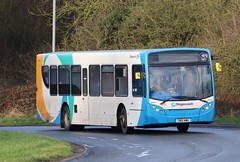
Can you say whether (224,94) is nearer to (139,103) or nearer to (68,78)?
(68,78)

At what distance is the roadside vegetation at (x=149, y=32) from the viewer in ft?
132

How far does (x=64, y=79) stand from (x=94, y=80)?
223cm

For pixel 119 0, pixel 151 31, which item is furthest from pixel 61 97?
pixel 119 0

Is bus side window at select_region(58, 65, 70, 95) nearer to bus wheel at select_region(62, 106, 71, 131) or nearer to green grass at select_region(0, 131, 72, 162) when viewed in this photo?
bus wheel at select_region(62, 106, 71, 131)

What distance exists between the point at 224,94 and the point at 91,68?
1175 centimetres

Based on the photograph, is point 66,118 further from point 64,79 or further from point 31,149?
point 31,149

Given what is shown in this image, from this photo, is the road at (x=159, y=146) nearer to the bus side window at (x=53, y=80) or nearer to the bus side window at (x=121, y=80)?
the bus side window at (x=121, y=80)

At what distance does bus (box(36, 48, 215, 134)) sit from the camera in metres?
27.1

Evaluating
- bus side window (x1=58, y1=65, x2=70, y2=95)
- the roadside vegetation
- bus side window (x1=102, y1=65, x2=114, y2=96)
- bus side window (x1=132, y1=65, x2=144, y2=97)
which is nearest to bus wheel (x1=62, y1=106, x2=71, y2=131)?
bus side window (x1=58, y1=65, x2=70, y2=95)

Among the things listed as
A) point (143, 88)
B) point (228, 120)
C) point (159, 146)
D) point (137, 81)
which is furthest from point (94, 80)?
point (228, 120)

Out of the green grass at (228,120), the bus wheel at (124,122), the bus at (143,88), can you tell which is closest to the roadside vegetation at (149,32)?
the green grass at (228,120)

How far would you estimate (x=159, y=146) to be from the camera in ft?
74.1

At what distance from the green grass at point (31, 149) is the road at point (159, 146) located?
24.1 inches

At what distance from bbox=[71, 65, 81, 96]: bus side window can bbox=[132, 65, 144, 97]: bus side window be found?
355 centimetres
